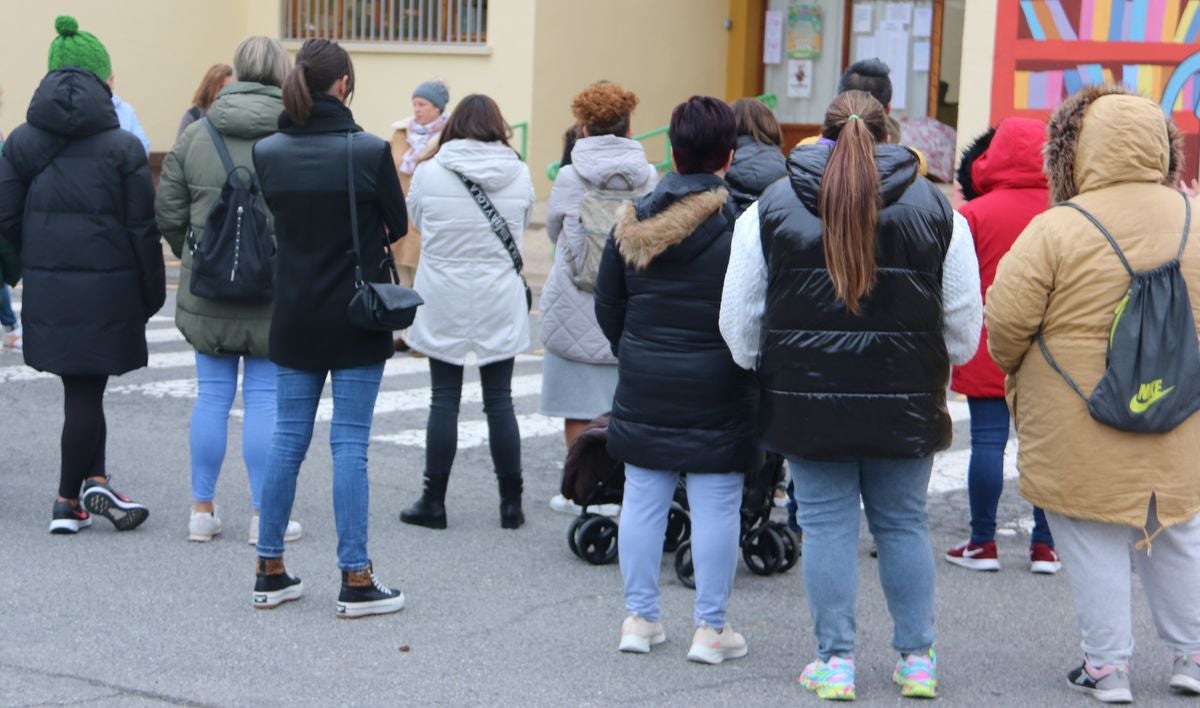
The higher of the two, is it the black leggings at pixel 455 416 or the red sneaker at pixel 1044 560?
the black leggings at pixel 455 416

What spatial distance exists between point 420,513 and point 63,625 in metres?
1.88

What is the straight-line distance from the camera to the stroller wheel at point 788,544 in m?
6.25

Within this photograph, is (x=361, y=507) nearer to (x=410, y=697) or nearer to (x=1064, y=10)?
(x=410, y=697)

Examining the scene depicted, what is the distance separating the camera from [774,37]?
19562mm

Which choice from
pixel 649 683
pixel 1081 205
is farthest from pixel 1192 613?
pixel 649 683

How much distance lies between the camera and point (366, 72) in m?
19.0

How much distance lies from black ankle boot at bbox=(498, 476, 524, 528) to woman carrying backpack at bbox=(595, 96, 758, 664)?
1.85m

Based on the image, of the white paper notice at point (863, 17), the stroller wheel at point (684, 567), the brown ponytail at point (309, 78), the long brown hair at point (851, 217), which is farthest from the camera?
the white paper notice at point (863, 17)

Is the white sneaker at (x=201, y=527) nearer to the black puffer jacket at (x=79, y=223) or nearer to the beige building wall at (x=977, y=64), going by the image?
the black puffer jacket at (x=79, y=223)

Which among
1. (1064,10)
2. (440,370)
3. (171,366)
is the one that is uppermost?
(1064,10)

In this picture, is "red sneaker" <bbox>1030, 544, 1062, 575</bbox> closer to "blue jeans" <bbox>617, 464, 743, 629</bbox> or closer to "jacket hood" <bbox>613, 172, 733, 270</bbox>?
"blue jeans" <bbox>617, 464, 743, 629</bbox>

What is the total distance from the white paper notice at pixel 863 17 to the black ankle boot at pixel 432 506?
13.2 meters

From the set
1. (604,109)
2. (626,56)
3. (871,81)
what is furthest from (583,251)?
(626,56)

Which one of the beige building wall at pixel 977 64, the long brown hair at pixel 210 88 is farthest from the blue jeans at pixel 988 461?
the beige building wall at pixel 977 64
